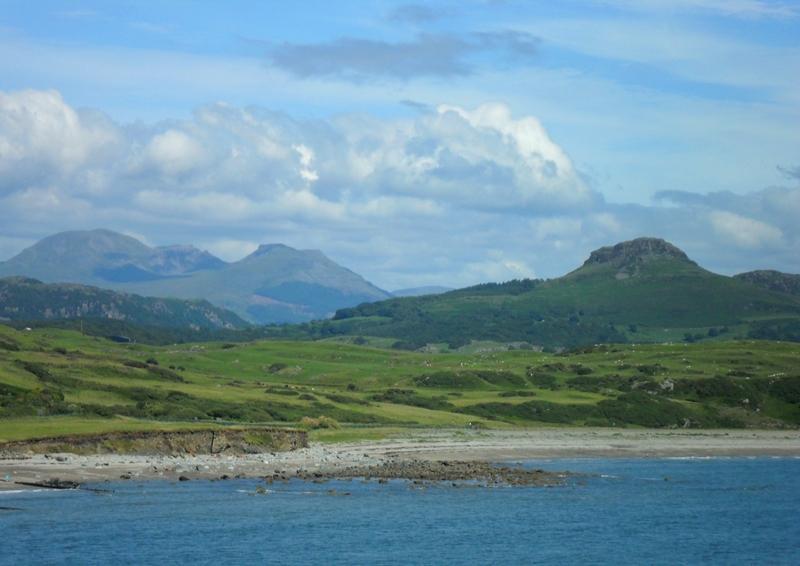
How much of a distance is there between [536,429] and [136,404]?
44.0 meters

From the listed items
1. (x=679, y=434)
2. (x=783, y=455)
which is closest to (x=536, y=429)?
(x=679, y=434)

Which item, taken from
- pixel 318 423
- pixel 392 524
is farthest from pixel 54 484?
pixel 318 423

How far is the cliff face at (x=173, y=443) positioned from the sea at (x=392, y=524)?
30.4 feet

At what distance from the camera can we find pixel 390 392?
149 metres

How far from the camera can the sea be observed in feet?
187

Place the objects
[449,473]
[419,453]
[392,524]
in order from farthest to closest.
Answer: [419,453] → [449,473] → [392,524]

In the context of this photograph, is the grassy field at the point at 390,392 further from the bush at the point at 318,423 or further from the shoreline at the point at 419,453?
the shoreline at the point at 419,453

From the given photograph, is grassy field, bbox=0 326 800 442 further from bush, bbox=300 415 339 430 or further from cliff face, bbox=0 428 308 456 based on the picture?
cliff face, bbox=0 428 308 456

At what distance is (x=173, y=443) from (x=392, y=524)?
90.2ft

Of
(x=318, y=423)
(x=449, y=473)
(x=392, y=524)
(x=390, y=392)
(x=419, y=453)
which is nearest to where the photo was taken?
(x=392, y=524)

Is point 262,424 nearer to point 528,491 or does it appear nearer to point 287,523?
point 528,491

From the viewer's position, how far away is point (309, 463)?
289 feet

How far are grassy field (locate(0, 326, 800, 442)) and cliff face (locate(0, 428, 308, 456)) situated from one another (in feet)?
8.55

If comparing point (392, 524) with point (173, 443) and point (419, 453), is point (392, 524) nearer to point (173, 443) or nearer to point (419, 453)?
point (173, 443)
